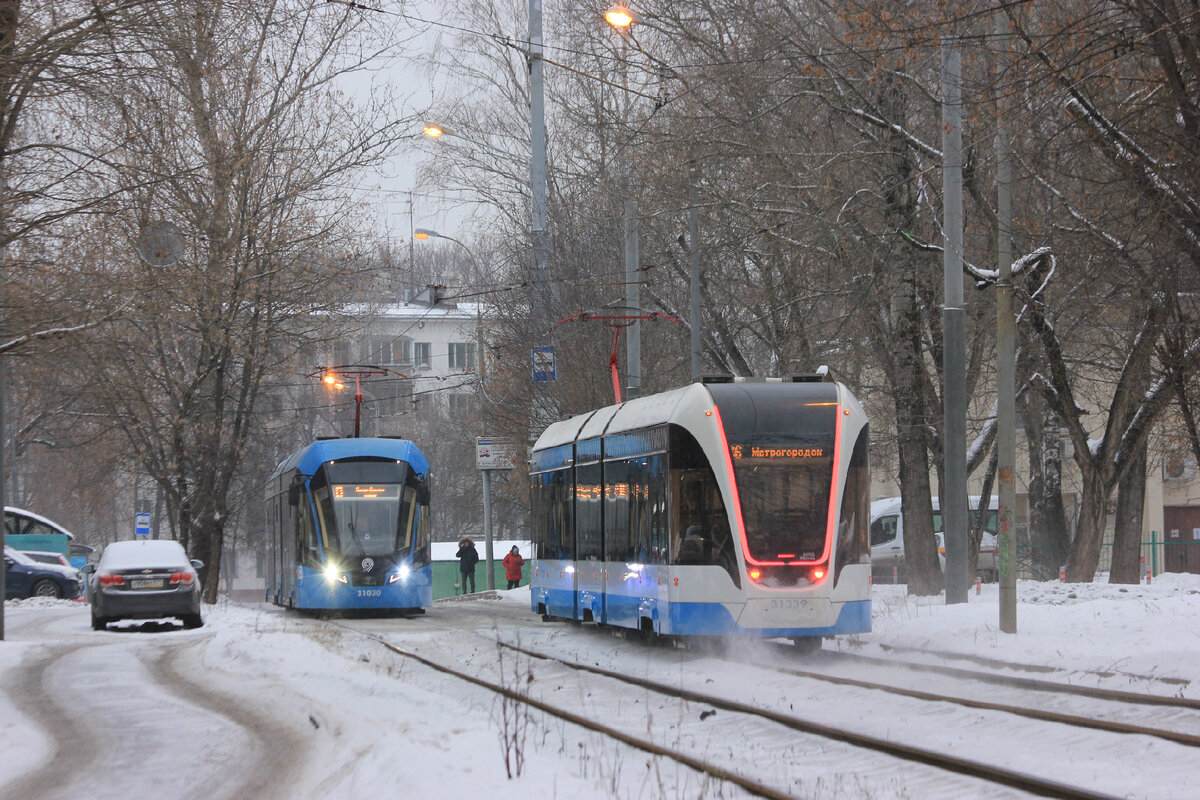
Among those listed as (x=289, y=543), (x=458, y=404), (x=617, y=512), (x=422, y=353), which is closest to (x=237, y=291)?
(x=289, y=543)

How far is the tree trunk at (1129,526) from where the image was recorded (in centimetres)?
2469

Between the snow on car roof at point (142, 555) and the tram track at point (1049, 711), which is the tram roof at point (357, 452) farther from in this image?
the tram track at point (1049, 711)

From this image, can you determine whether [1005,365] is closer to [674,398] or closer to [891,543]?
[674,398]

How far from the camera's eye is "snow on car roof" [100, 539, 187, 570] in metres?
23.4

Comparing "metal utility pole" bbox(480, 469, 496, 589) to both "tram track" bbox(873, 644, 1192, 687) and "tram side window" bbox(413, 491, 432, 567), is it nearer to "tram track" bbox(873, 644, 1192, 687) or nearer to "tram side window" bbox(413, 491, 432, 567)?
"tram side window" bbox(413, 491, 432, 567)

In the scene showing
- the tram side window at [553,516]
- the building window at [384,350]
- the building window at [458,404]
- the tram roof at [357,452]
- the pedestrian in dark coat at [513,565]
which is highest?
the building window at [384,350]

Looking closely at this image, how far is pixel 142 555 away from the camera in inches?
928

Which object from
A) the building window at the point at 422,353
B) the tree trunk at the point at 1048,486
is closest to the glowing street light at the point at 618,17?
the tree trunk at the point at 1048,486

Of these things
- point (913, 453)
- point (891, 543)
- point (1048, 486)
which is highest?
point (913, 453)

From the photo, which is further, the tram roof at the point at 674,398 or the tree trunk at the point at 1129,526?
the tree trunk at the point at 1129,526

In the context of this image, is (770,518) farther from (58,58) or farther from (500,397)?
(500,397)

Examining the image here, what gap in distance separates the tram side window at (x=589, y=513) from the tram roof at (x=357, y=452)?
6290 mm

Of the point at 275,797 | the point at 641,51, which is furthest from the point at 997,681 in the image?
the point at 641,51

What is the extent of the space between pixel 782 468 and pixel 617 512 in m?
3.08
